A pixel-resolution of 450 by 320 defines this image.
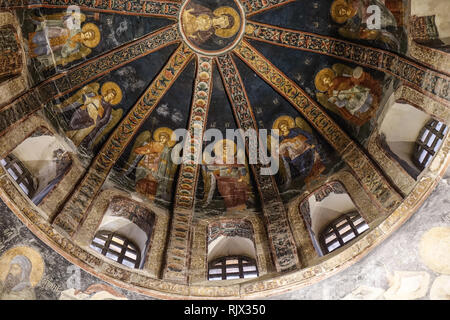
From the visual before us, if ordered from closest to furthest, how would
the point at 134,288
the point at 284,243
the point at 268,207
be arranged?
the point at 134,288 → the point at 284,243 → the point at 268,207

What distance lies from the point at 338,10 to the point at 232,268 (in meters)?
7.43

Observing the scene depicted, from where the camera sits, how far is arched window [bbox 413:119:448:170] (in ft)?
44.0

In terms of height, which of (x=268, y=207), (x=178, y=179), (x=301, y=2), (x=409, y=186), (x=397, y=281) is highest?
(x=301, y=2)

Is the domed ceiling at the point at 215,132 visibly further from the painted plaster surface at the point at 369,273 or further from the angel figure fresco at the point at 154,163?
the painted plaster surface at the point at 369,273

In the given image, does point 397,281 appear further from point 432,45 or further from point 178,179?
point 178,179

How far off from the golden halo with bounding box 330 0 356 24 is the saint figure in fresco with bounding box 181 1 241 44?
2.73 m

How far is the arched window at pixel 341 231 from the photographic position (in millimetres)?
13969

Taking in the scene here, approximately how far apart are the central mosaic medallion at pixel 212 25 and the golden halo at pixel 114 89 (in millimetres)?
2472

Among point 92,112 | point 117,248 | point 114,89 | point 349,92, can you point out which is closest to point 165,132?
point 114,89

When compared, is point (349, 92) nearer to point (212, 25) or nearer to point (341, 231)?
point (341, 231)

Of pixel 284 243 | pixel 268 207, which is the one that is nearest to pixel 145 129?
pixel 268 207

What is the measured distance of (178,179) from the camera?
1620 cm

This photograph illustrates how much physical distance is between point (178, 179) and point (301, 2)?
5.95 metres

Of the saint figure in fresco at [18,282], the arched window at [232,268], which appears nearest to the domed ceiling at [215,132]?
the arched window at [232,268]
